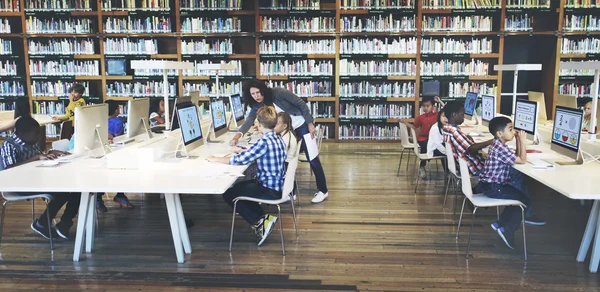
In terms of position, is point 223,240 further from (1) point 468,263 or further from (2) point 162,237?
(1) point 468,263

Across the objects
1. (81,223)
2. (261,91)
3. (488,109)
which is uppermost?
(261,91)

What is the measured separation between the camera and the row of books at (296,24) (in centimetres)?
908

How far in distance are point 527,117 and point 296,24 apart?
193 inches

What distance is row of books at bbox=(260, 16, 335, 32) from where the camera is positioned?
908cm

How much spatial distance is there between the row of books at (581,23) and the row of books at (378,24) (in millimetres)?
2447

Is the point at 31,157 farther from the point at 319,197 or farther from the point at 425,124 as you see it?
the point at 425,124

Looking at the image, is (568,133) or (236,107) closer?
(568,133)

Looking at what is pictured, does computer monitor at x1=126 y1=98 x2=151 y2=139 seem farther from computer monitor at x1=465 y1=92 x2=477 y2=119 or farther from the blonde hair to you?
computer monitor at x1=465 y1=92 x2=477 y2=119

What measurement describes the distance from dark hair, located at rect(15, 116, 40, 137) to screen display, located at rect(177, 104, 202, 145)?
115cm

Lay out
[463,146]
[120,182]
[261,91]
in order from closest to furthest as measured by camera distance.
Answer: [120,182] < [463,146] < [261,91]

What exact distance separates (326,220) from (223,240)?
985mm

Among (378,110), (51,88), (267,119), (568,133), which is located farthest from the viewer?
(51,88)

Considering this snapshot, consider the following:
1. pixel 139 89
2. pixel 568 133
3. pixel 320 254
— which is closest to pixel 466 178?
pixel 568 133

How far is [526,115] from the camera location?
16.8 ft
